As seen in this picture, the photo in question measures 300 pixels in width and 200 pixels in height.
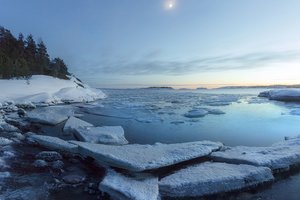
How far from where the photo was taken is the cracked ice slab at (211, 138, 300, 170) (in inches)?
199

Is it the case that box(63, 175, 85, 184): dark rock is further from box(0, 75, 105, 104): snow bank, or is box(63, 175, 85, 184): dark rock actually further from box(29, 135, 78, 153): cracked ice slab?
box(0, 75, 105, 104): snow bank

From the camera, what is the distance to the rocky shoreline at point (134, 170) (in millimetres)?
3996

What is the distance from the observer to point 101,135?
284 inches

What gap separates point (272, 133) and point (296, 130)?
134cm

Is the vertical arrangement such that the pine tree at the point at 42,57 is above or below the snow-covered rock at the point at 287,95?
above

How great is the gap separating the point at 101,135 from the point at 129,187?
3.54 m

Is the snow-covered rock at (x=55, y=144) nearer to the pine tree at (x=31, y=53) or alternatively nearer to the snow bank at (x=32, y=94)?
the snow bank at (x=32, y=94)

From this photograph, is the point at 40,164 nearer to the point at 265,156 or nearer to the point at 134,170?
the point at 134,170

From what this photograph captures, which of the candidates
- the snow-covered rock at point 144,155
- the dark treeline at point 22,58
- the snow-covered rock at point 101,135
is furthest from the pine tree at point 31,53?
the snow-covered rock at point 144,155

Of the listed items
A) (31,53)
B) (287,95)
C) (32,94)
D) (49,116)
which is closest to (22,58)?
(31,53)

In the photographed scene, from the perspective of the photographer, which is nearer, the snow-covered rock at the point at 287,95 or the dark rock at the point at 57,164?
the dark rock at the point at 57,164

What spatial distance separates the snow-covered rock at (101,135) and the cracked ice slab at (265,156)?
2.64 meters

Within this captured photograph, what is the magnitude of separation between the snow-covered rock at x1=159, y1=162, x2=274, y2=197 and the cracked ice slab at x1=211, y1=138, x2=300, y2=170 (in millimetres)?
269

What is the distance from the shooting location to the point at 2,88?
1712 centimetres
